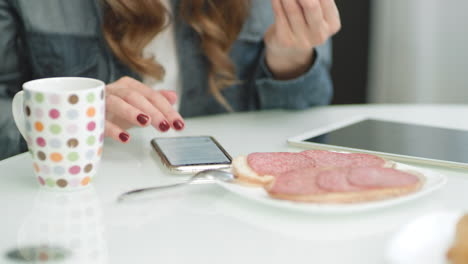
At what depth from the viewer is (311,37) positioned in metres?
1.01

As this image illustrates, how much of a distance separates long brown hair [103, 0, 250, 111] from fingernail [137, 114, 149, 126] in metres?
0.44

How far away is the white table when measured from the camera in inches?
19.5

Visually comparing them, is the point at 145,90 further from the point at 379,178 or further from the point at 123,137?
the point at 379,178

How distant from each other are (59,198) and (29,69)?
2.39 ft

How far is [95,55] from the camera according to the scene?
126cm

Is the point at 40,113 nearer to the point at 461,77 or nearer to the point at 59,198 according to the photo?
the point at 59,198

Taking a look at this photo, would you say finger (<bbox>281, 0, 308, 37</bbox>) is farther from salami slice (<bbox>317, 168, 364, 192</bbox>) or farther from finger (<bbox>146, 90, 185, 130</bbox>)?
salami slice (<bbox>317, 168, 364, 192</bbox>)

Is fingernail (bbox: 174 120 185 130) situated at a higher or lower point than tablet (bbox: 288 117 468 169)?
higher

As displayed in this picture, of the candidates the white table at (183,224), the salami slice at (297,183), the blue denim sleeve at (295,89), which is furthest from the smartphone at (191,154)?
the blue denim sleeve at (295,89)

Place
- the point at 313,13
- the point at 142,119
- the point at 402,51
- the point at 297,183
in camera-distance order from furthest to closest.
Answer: the point at 402,51 → the point at 313,13 → the point at 142,119 → the point at 297,183

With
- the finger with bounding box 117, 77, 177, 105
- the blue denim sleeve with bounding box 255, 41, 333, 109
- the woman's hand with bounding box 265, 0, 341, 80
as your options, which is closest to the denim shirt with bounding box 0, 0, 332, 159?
the blue denim sleeve with bounding box 255, 41, 333, 109

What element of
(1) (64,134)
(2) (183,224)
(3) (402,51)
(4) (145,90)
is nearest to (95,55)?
(4) (145,90)

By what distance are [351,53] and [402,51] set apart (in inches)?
8.6

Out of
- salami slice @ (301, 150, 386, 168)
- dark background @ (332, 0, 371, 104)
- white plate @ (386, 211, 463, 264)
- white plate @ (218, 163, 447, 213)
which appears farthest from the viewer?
dark background @ (332, 0, 371, 104)
